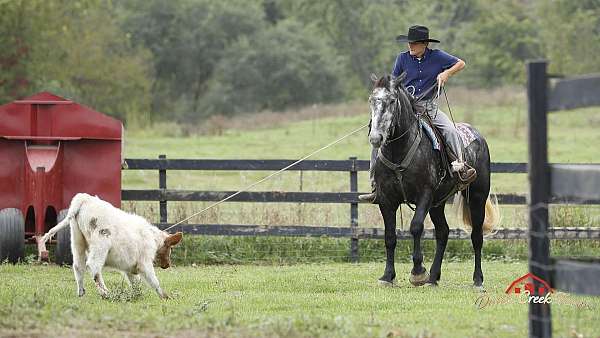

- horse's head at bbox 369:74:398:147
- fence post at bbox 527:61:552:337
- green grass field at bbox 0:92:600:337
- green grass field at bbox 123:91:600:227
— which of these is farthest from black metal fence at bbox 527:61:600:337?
green grass field at bbox 123:91:600:227

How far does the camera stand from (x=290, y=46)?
6600 centimetres

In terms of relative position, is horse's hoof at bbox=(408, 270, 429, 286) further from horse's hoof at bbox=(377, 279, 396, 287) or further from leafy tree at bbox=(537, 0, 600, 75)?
leafy tree at bbox=(537, 0, 600, 75)

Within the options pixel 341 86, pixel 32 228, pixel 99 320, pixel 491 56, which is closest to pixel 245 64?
pixel 341 86

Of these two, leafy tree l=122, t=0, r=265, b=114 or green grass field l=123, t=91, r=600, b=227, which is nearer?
green grass field l=123, t=91, r=600, b=227

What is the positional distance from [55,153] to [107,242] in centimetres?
460

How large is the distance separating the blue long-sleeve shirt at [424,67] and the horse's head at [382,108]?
88cm

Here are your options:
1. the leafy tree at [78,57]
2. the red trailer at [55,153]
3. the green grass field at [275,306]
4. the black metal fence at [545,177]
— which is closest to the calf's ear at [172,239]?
the green grass field at [275,306]

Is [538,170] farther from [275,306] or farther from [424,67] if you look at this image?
[424,67]

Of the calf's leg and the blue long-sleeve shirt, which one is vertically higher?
the blue long-sleeve shirt

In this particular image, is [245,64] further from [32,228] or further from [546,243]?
[546,243]

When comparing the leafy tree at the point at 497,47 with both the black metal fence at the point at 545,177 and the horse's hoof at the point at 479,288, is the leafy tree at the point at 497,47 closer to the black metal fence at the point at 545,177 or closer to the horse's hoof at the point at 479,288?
the horse's hoof at the point at 479,288

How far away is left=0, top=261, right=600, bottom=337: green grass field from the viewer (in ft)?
23.7

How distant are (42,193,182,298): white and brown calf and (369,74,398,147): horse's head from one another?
2.56 meters

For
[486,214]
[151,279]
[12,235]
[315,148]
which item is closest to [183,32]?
[315,148]
